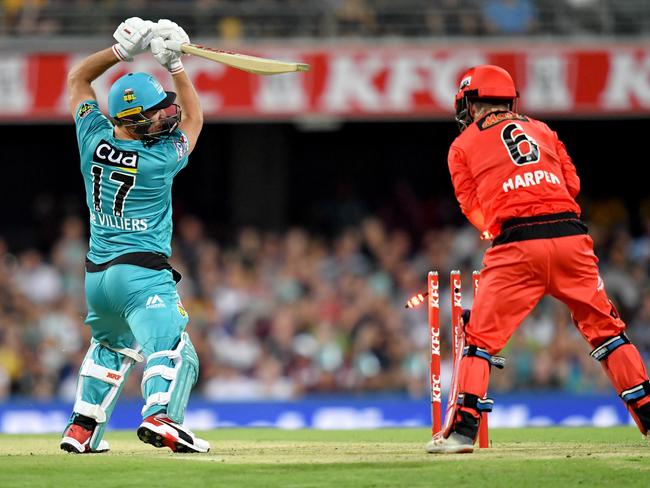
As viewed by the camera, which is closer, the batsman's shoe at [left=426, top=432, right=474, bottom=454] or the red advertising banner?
the batsman's shoe at [left=426, top=432, right=474, bottom=454]

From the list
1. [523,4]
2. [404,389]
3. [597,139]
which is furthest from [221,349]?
[597,139]

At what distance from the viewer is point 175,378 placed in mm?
7109

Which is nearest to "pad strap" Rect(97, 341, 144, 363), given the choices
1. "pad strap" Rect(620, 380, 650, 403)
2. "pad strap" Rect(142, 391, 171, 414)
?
"pad strap" Rect(142, 391, 171, 414)

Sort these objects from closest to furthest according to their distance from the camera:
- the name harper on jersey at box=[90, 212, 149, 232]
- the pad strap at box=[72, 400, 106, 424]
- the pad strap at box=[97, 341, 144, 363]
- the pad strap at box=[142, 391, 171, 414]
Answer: the pad strap at box=[142, 391, 171, 414]
the name harper on jersey at box=[90, 212, 149, 232]
the pad strap at box=[72, 400, 106, 424]
the pad strap at box=[97, 341, 144, 363]

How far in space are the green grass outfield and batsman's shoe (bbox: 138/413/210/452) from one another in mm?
113

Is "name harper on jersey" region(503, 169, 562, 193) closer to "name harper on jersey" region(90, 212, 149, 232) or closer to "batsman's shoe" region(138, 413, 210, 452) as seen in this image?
"name harper on jersey" region(90, 212, 149, 232)

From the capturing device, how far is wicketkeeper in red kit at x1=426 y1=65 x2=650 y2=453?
22.7ft

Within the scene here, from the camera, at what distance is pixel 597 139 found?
63.2 feet

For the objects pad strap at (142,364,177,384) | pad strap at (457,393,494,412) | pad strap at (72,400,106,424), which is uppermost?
pad strap at (142,364,177,384)

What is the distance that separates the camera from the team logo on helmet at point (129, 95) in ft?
24.1

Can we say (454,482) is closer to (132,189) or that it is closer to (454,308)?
(454,308)

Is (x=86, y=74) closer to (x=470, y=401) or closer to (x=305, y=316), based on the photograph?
(x=470, y=401)

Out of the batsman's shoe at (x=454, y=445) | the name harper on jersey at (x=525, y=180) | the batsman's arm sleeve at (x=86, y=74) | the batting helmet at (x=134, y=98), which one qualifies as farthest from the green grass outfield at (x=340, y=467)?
the batsman's arm sleeve at (x=86, y=74)

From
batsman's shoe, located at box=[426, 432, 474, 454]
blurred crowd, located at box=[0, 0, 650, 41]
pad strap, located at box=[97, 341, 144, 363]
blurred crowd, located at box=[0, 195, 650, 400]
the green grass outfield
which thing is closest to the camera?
the green grass outfield
